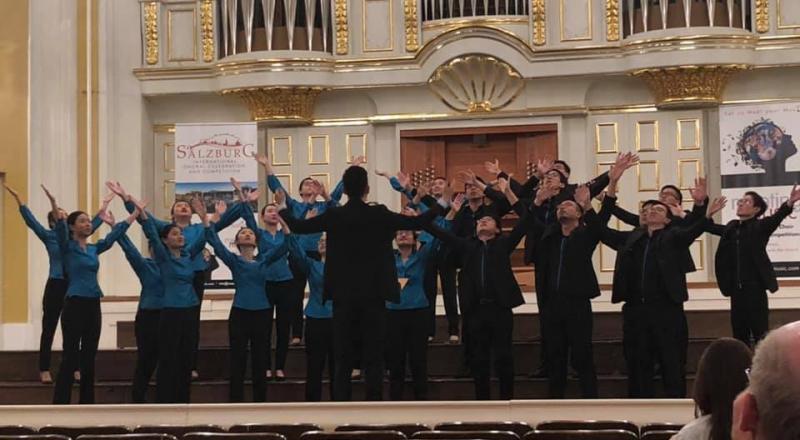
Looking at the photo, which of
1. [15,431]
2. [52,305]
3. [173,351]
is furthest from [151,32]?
[15,431]

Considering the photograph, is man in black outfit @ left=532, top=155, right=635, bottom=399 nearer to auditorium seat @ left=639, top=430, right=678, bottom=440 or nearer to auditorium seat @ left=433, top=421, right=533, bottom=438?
auditorium seat @ left=433, top=421, right=533, bottom=438

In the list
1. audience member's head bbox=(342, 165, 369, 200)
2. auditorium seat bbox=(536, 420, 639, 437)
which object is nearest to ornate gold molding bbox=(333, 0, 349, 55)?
audience member's head bbox=(342, 165, 369, 200)

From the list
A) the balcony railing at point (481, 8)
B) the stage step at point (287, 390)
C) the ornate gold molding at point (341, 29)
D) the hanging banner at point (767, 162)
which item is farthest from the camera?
the ornate gold molding at point (341, 29)

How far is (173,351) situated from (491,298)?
2.01m

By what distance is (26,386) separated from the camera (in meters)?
8.78

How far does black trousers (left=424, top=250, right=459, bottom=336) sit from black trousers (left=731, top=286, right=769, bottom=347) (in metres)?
1.98

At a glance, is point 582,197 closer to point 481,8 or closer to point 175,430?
point 175,430

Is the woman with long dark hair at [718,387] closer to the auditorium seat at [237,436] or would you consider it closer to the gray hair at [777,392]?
the gray hair at [777,392]

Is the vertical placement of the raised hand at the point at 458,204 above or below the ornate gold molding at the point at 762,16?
below

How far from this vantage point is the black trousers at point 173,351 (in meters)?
7.77

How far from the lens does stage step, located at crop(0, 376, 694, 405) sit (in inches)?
318

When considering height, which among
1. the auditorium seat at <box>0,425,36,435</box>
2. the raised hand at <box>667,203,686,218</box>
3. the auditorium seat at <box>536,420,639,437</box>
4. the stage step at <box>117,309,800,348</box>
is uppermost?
the raised hand at <box>667,203,686,218</box>

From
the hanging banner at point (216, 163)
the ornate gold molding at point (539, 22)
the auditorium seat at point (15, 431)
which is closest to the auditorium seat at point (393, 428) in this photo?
the auditorium seat at point (15, 431)

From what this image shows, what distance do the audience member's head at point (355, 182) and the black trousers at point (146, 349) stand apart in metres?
2.08
